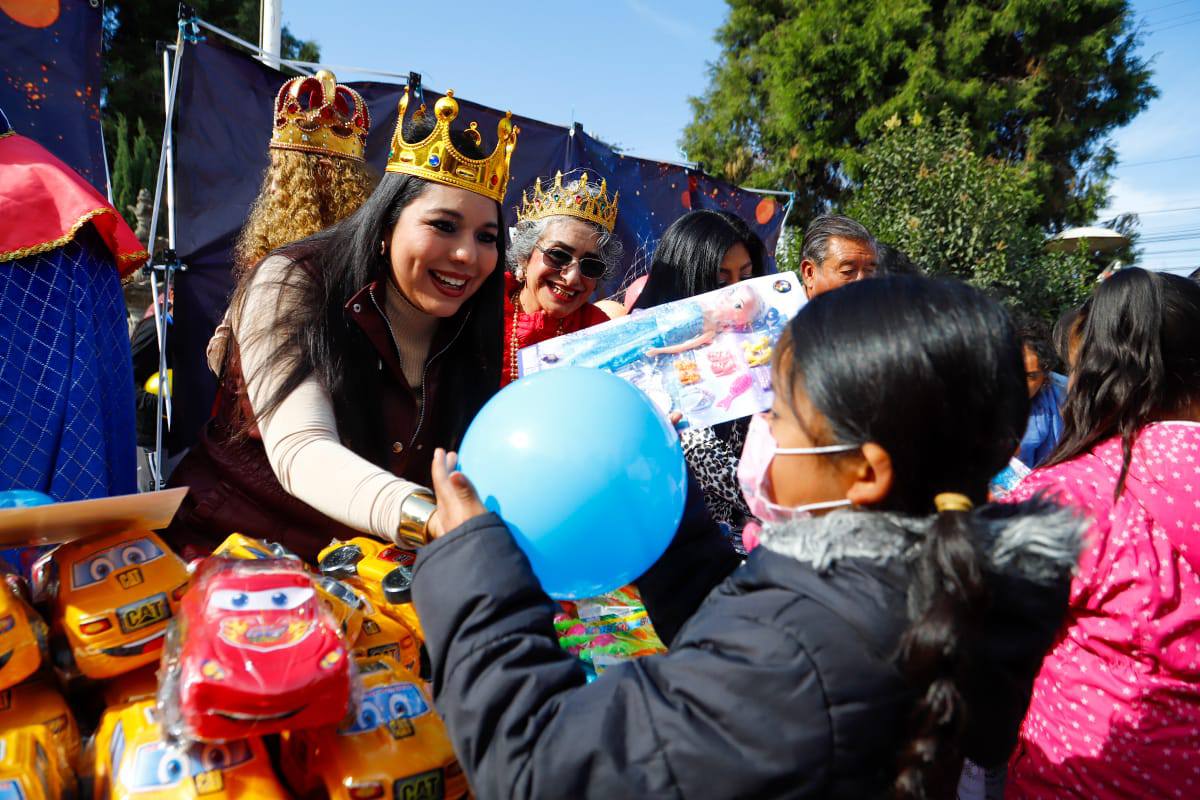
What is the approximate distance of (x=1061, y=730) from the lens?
1.84 meters

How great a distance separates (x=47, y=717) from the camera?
3.85ft

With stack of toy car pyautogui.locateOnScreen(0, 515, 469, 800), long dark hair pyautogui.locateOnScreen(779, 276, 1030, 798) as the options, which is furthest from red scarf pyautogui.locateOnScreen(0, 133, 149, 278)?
long dark hair pyautogui.locateOnScreen(779, 276, 1030, 798)

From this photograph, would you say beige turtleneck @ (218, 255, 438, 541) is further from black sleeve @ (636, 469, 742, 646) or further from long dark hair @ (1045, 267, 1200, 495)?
long dark hair @ (1045, 267, 1200, 495)

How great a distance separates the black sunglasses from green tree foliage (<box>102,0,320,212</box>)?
10682 mm

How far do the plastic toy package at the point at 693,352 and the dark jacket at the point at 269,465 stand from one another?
1.22ft

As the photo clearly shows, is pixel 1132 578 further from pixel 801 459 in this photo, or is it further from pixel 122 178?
pixel 122 178

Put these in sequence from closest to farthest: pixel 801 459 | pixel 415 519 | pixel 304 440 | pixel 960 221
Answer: pixel 801 459
pixel 415 519
pixel 304 440
pixel 960 221

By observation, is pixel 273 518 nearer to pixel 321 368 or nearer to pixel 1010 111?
pixel 321 368

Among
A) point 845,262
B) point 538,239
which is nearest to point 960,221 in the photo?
point 845,262

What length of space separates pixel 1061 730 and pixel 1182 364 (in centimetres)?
99

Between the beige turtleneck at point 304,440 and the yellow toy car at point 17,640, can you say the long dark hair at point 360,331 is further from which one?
the yellow toy car at point 17,640

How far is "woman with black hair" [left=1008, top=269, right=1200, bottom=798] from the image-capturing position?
66.7 inches

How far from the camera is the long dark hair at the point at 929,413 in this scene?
0.95 meters

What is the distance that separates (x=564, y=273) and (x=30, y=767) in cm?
253
